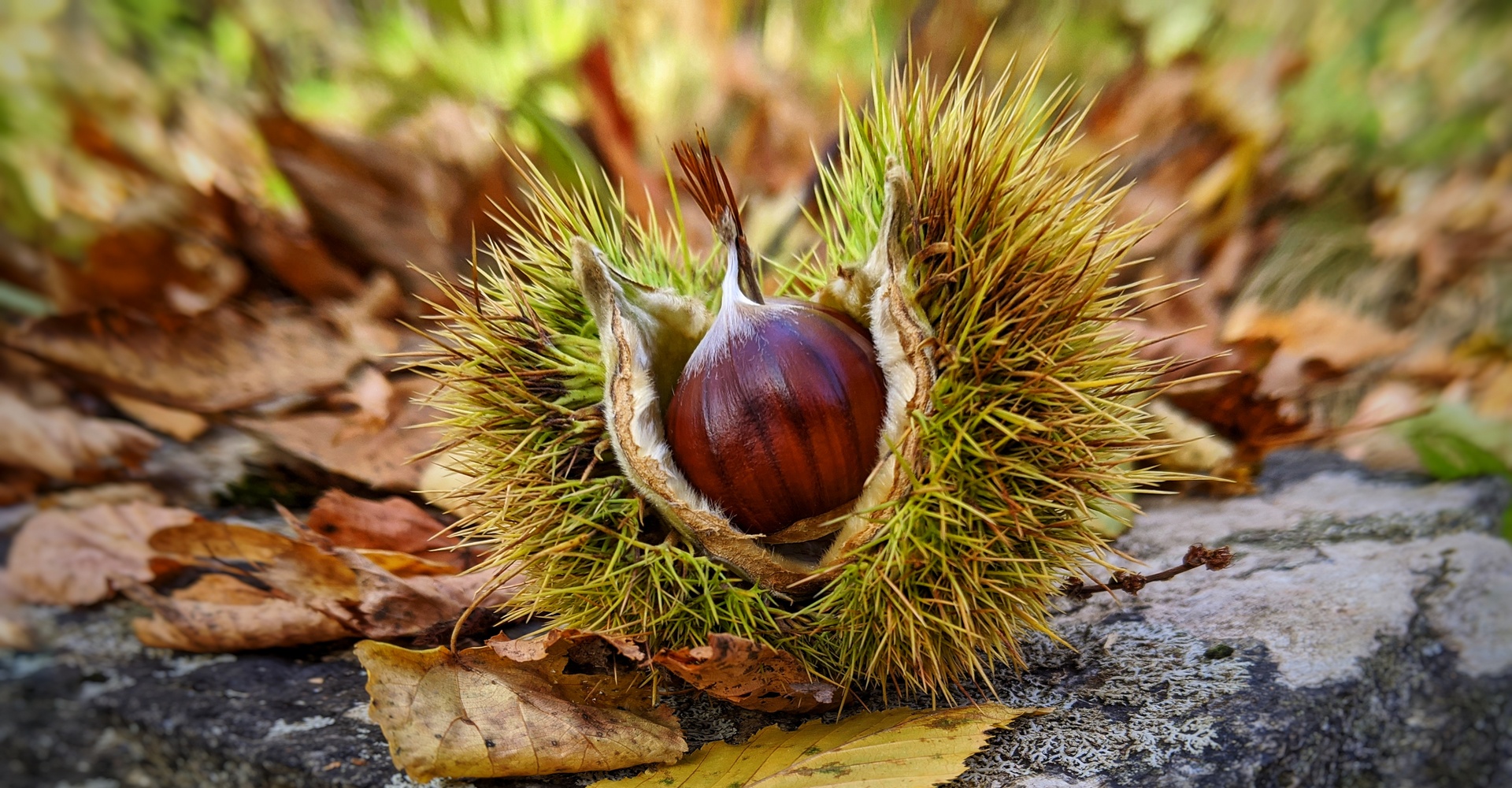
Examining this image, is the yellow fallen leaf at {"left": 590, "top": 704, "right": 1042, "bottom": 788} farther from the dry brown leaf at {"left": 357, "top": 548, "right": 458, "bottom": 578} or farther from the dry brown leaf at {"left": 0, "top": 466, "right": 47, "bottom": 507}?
the dry brown leaf at {"left": 0, "top": 466, "right": 47, "bottom": 507}

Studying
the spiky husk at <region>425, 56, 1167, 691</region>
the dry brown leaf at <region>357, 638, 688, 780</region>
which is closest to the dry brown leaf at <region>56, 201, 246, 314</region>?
the spiky husk at <region>425, 56, 1167, 691</region>

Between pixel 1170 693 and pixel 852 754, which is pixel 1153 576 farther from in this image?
pixel 852 754

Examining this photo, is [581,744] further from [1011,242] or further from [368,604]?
[1011,242]

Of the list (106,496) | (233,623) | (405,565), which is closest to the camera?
(233,623)

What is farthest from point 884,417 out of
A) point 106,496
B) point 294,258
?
point 294,258

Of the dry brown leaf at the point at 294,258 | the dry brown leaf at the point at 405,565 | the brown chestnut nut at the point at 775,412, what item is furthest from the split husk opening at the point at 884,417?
the dry brown leaf at the point at 294,258

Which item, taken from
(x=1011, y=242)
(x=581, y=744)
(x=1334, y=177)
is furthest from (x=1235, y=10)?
(x=581, y=744)
